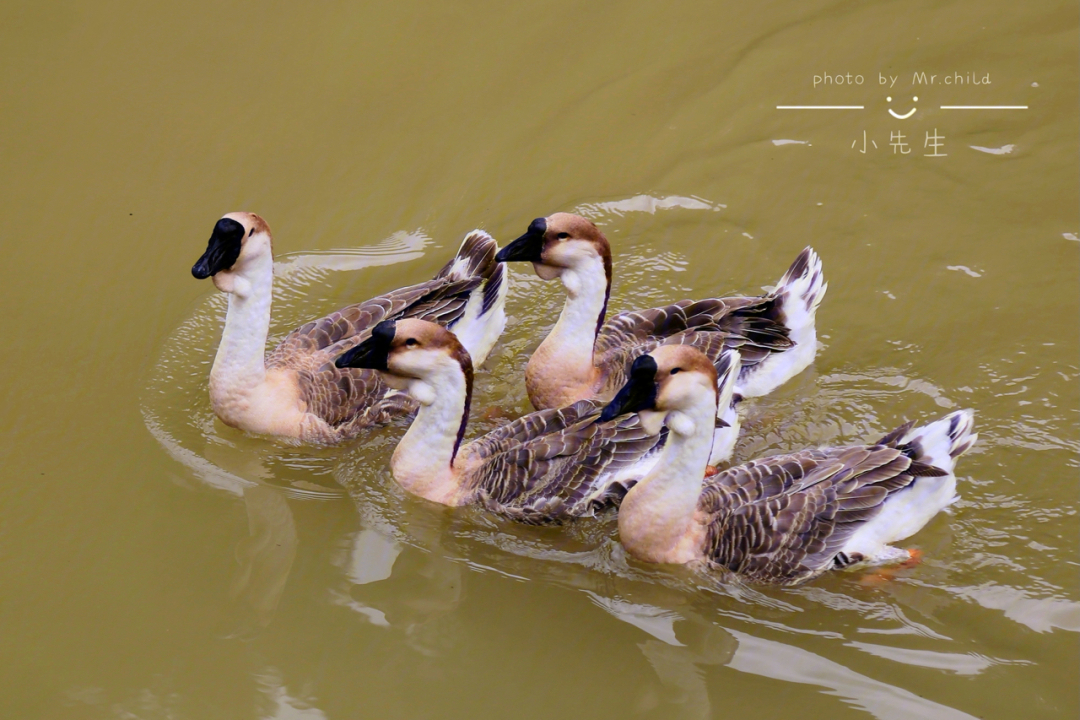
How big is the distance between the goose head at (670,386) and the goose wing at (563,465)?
613 millimetres

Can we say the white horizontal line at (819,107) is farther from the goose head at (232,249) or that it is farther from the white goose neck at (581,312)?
the goose head at (232,249)

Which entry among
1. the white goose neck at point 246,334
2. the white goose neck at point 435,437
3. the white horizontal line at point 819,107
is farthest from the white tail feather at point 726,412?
the white horizontal line at point 819,107

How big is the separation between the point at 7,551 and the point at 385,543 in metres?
2.01

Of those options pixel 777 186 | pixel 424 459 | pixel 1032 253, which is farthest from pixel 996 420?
pixel 424 459

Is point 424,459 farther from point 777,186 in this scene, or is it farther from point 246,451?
point 777,186

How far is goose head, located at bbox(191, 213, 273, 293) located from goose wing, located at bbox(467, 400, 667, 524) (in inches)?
70.7

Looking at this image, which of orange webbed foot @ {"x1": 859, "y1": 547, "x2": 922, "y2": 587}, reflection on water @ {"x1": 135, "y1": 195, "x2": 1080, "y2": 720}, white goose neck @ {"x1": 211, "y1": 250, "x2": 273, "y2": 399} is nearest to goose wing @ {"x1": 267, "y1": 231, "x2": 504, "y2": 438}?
reflection on water @ {"x1": 135, "y1": 195, "x2": 1080, "y2": 720}

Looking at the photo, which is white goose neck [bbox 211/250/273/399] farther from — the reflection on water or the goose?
the goose

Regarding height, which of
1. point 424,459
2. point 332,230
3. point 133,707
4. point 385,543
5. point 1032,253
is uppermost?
point 1032,253

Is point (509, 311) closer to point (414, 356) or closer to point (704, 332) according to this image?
point (704, 332)

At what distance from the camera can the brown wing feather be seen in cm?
535

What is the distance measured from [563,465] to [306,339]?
2044 millimetres

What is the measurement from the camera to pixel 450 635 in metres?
5.21

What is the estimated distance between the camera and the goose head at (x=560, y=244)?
20.8 feet
